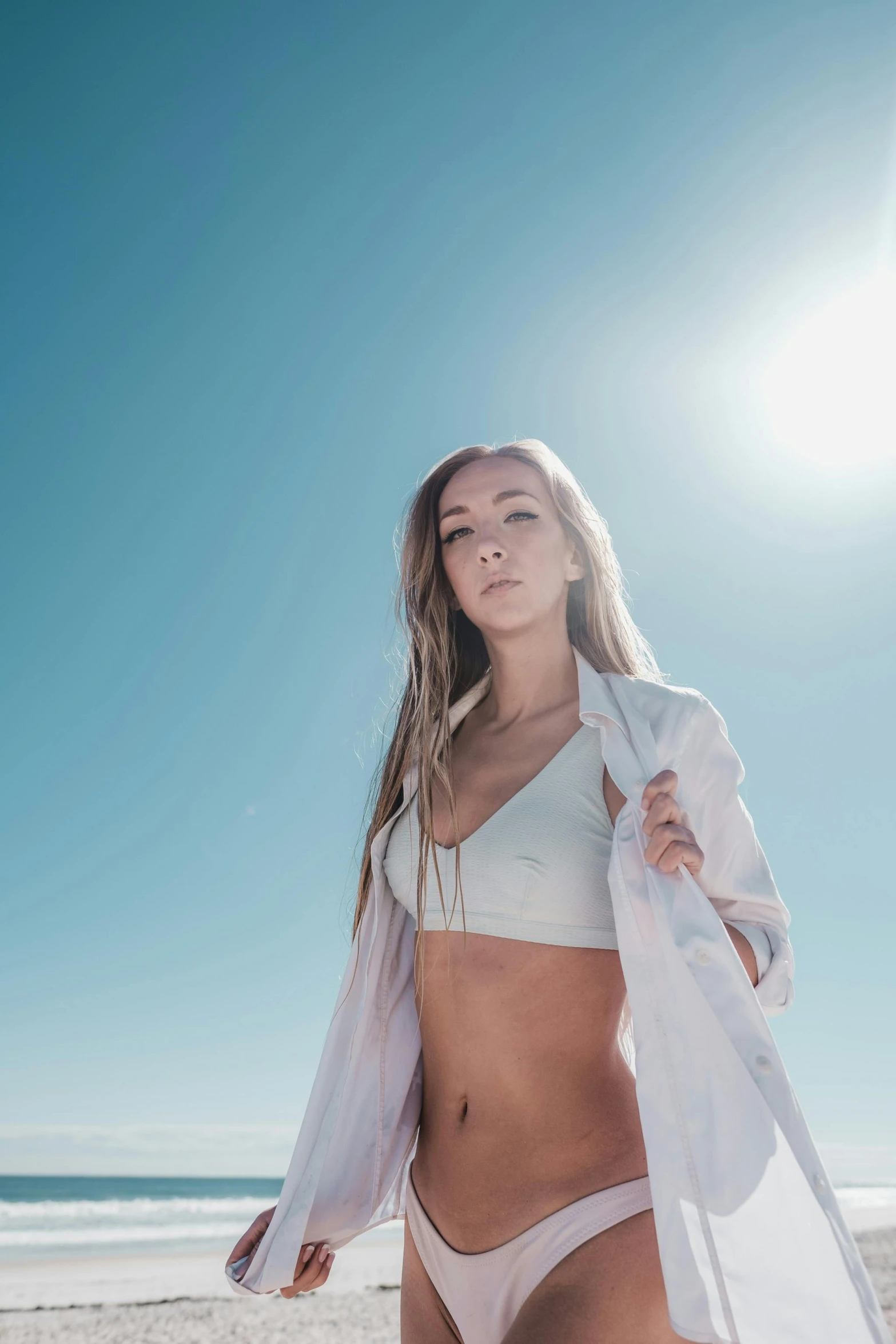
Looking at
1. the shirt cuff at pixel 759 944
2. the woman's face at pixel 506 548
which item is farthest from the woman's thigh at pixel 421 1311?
the woman's face at pixel 506 548

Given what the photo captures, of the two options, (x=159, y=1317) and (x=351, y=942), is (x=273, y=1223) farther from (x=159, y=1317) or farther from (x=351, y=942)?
(x=159, y=1317)

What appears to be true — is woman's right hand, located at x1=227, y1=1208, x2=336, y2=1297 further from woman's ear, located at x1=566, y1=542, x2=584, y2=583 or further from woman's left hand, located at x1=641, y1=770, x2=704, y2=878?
woman's ear, located at x1=566, y1=542, x2=584, y2=583

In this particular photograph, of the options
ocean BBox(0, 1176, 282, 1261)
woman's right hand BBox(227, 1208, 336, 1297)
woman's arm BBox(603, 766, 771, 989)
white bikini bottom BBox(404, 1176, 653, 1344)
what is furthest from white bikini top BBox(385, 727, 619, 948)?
ocean BBox(0, 1176, 282, 1261)

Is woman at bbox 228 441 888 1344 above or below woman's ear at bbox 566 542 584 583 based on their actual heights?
below

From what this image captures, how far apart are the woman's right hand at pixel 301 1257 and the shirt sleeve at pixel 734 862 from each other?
1256mm

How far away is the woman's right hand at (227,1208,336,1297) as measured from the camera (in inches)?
80.1

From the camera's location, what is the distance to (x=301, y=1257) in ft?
6.82

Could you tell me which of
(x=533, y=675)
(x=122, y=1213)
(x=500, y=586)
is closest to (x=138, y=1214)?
(x=122, y=1213)

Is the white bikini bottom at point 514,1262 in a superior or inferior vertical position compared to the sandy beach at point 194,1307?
superior

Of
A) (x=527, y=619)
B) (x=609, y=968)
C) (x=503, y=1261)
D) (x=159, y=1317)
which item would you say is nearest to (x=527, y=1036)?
(x=609, y=968)

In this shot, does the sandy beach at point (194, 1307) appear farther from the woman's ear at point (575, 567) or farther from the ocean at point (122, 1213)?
the woman's ear at point (575, 567)

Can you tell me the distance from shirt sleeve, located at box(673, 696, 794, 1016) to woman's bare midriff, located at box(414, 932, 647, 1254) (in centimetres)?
→ 34

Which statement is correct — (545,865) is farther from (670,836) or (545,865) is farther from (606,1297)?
(606,1297)

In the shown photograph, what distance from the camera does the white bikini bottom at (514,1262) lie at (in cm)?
176
